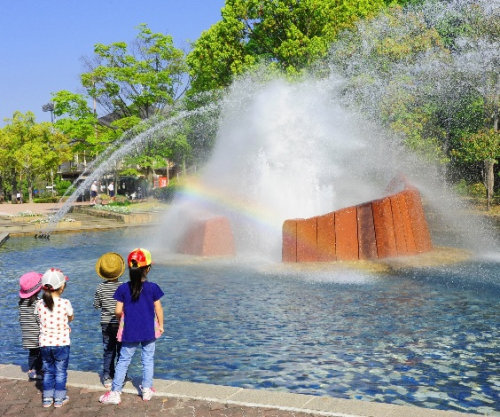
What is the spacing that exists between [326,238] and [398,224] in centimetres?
181

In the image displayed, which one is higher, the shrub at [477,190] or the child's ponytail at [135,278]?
the shrub at [477,190]

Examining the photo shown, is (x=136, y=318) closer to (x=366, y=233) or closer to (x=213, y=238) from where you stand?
(x=366, y=233)

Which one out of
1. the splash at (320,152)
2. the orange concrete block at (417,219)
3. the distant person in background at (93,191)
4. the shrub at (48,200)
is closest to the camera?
the orange concrete block at (417,219)

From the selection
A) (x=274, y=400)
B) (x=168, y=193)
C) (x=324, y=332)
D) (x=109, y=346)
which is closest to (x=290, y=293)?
(x=324, y=332)

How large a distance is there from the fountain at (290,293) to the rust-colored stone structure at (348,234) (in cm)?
7

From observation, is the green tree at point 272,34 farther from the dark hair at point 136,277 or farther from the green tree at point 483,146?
the dark hair at point 136,277

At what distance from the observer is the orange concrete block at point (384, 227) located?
50.5 ft

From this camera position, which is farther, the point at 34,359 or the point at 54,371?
the point at 34,359

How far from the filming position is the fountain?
7504 mm

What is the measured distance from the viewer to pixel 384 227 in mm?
15469

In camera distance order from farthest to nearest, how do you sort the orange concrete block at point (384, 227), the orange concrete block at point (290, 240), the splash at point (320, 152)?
the splash at point (320, 152)
the orange concrete block at point (384, 227)
the orange concrete block at point (290, 240)

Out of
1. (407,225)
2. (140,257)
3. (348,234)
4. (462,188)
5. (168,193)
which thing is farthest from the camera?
(168,193)

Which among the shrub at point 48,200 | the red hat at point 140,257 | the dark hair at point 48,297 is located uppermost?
the shrub at point 48,200

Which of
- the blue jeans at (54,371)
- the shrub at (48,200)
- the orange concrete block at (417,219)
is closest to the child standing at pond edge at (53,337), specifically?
the blue jeans at (54,371)
